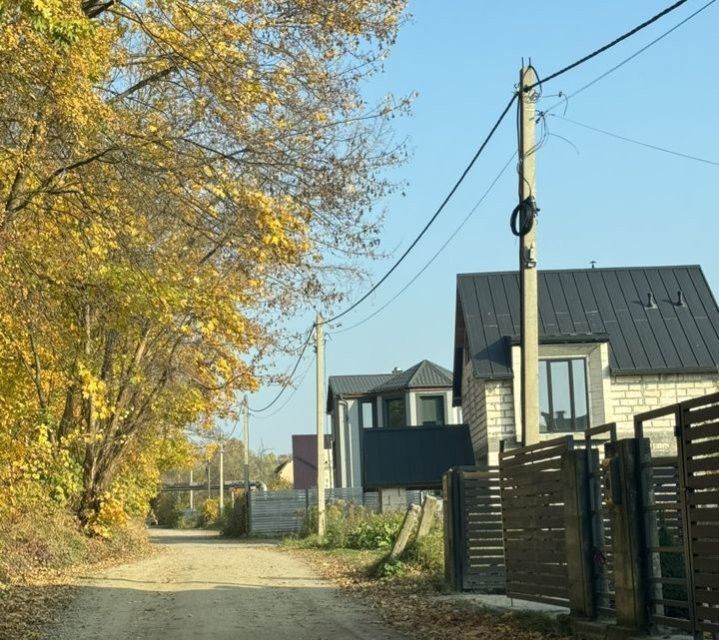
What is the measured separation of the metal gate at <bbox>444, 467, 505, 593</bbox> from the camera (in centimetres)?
1673

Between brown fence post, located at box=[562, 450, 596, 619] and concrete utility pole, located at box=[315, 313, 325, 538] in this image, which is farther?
concrete utility pole, located at box=[315, 313, 325, 538]

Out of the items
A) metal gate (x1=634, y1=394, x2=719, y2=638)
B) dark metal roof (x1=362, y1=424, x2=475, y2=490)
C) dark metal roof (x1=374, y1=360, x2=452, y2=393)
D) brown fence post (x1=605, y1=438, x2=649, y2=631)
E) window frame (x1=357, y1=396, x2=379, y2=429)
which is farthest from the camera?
window frame (x1=357, y1=396, x2=379, y2=429)

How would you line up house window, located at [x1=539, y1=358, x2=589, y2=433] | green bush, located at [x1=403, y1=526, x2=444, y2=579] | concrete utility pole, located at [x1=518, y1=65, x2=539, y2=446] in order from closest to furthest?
concrete utility pole, located at [x1=518, y1=65, x2=539, y2=446]
green bush, located at [x1=403, y1=526, x2=444, y2=579]
house window, located at [x1=539, y1=358, x2=589, y2=433]

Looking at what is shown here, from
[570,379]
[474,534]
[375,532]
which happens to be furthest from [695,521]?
[570,379]

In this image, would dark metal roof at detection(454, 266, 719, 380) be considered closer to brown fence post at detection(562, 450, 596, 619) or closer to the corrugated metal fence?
the corrugated metal fence

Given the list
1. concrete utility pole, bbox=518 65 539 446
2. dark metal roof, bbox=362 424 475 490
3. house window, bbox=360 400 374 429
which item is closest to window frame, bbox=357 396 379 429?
house window, bbox=360 400 374 429

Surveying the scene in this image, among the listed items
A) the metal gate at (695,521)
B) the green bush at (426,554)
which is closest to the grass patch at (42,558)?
the green bush at (426,554)

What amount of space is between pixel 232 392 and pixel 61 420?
5684 millimetres

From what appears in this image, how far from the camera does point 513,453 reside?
14.5 m

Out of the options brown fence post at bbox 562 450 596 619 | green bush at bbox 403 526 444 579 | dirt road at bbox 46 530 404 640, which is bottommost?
dirt road at bbox 46 530 404 640

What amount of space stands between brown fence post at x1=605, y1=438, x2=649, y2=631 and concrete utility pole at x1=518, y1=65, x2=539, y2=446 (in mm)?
4127

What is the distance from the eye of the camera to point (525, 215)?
620 inches

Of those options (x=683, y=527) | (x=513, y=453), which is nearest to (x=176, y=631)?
(x=513, y=453)

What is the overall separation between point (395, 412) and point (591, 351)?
24551 mm
